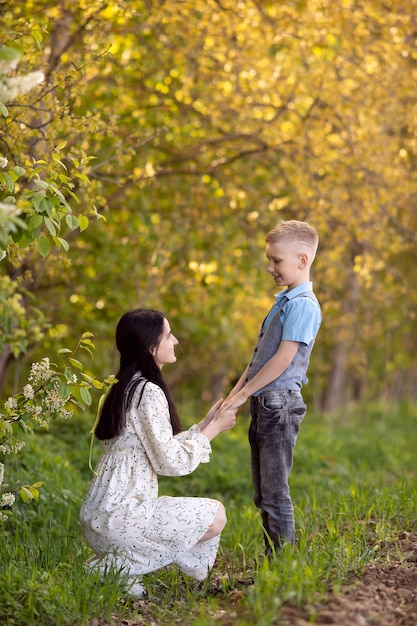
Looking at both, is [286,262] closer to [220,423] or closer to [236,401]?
[236,401]

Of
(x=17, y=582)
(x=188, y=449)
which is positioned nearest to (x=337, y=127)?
(x=188, y=449)

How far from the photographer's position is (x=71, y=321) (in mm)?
8727

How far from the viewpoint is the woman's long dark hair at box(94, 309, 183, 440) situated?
421 centimetres

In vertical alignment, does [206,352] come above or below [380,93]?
below

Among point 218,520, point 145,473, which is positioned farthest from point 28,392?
point 218,520

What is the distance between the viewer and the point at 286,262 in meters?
4.26

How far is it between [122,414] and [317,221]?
422 centimetres

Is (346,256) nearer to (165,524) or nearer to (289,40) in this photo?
(289,40)

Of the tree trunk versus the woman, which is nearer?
the woman

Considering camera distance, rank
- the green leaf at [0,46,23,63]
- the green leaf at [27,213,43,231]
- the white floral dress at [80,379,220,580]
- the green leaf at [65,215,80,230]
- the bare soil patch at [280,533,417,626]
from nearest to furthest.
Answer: the green leaf at [0,46,23,63] → the bare soil patch at [280,533,417,626] → the green leaf at [27,213,43,231] → the green leaf at [65,215,80,230] → the white floral dress at [80,379,220,580]

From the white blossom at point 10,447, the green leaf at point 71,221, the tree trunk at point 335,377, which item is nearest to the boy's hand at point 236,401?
the white blossom at point 10,447

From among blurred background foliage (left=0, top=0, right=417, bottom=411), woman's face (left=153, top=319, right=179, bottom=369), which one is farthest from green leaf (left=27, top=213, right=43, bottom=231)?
blurred background foliage (left=0, top=0, right=417, bottom=411)

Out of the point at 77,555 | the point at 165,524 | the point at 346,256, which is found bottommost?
the point at 346,256

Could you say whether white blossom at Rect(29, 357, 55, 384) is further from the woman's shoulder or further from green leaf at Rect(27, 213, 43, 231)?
green leaf at Rect(27, 213, 43, 231)
